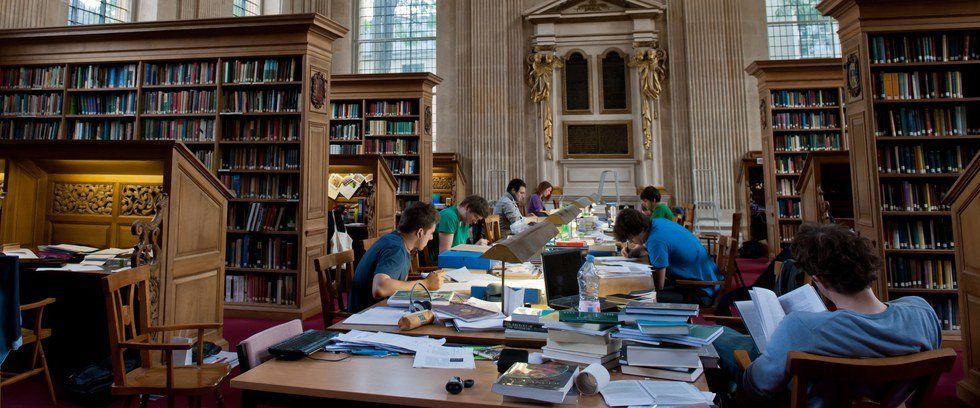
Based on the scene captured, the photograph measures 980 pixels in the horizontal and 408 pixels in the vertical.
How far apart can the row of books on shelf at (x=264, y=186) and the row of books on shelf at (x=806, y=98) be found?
6.91 metres

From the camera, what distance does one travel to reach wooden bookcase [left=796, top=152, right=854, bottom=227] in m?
5.13

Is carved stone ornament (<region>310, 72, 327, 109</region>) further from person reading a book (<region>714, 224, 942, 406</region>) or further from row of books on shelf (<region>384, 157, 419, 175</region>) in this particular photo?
person reading a book (<region>714, 224, 942, 406</region>)

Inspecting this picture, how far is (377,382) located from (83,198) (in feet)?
12.0

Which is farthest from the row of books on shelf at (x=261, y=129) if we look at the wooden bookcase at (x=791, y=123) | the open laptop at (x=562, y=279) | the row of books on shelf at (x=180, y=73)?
the wooden bookcase at (x=791, y=123)

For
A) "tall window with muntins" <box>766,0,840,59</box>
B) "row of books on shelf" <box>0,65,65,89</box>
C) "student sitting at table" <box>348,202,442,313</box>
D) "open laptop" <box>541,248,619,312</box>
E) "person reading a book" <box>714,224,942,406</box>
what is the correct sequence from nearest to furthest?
"person reading a book" <box>714,224,942,406</box> < "open laptop" <box>541,248,619,312</box> < "student sitting at table" <box>348,202,442,313</box> < "row of books on shelf" <box>0,65,65,89</box> < "tall window with muntins" <box>766,0,840,59</box>

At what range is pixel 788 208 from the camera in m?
7.46

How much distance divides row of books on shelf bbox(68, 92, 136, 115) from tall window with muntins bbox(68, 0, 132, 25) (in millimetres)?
2417

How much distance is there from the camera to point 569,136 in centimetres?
1083

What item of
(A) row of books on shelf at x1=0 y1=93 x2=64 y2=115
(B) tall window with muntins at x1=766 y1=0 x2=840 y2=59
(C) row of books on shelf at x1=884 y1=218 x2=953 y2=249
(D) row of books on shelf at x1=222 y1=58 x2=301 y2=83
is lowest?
(C) row of books on shelf at x1=884 y1=218 x2=953 y2=249

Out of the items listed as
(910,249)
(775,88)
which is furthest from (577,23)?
(910,249)

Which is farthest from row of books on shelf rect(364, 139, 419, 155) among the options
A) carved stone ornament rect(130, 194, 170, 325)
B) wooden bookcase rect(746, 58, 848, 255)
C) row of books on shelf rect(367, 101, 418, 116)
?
wooden bookcase rect(746, 58, 848, 255)

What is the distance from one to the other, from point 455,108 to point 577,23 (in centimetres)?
329

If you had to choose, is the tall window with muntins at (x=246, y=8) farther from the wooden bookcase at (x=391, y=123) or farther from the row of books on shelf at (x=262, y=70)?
the row of books on shelf at (x=262, y=70)

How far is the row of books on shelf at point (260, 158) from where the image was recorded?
477 centimetres
